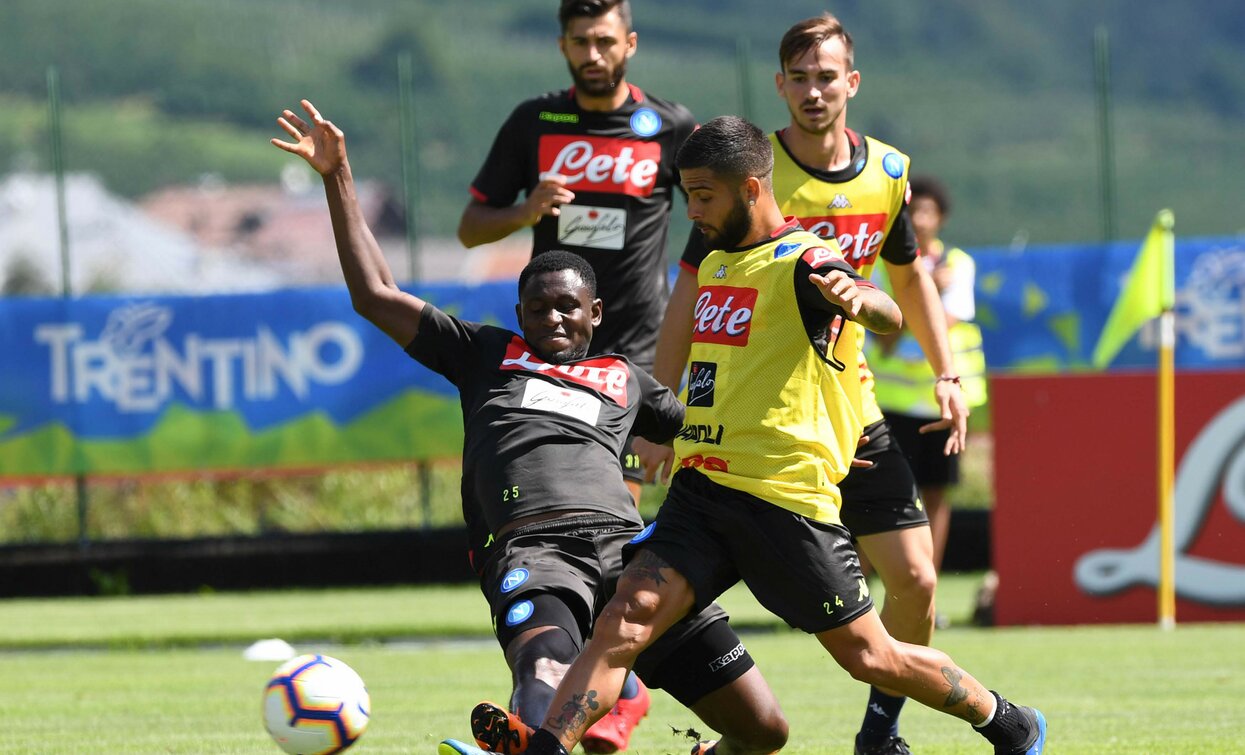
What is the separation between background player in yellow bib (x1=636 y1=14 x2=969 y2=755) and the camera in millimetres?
6246

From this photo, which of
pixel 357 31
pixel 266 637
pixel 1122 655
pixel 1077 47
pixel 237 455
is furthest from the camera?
pixel 1077 47

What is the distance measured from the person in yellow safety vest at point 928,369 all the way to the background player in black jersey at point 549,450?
4358 mm

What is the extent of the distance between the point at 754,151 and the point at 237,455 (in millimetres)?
9360

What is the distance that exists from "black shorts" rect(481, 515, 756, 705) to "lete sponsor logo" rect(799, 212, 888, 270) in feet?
4.28

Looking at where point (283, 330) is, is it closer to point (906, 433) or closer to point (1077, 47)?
point (906, 433)

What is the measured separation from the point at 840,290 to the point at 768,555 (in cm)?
79

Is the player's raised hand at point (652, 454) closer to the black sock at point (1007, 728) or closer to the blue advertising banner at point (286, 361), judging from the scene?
the black sock at point (1007, 728)

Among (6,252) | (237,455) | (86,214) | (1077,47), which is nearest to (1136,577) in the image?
(237,455)

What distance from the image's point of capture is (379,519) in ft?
48.8

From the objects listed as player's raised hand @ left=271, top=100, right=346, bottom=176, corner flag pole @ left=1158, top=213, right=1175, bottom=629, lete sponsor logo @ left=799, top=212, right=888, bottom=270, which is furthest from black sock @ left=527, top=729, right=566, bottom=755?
corner flag pole @ left=1158, top=213, right=1175, bottom=629

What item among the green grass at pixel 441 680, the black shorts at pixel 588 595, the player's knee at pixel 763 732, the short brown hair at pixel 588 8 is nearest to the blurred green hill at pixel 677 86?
the green grass at pixel 441 680

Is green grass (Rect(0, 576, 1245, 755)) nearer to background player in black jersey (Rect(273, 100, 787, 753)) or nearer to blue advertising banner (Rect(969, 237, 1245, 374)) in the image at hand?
background player in black jersey (Rect(273, 100, 787, 753))

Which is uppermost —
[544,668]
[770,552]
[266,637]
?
[770,552]

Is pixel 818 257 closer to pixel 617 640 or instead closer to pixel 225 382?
pixel 617 640
